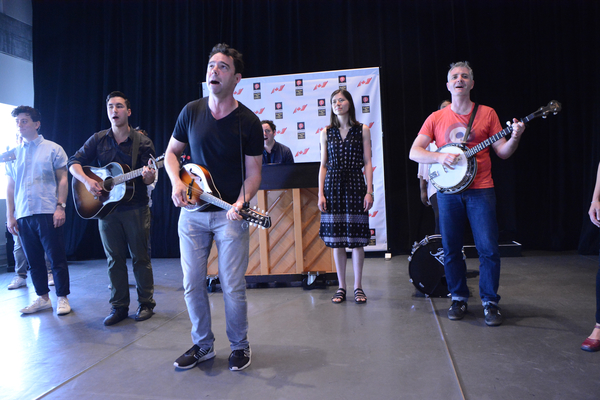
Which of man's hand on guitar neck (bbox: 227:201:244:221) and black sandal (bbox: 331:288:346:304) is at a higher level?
man's hand on guitar neck (bbox: 227:201:244:221)

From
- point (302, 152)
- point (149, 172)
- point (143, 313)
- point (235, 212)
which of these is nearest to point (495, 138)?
point (235, 212)

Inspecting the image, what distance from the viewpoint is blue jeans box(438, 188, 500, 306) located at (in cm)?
279

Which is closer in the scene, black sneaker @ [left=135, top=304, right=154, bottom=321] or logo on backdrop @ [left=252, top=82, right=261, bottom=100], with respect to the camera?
black sneaker @ [left=135, top=304, right=154, bottom=321]

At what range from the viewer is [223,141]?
7.20 feet

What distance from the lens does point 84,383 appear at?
2.14m

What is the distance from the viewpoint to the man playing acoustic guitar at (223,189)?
2180mm

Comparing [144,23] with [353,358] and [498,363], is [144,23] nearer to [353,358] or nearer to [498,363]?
[353,358]

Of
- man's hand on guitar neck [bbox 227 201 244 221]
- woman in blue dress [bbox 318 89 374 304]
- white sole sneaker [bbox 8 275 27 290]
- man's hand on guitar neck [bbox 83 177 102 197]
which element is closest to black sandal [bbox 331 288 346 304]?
woman in blue dress [bbox 318 89 374 304]

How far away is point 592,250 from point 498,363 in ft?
13.3

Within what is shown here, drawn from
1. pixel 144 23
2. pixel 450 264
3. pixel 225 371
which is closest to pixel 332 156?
pixel 450 264

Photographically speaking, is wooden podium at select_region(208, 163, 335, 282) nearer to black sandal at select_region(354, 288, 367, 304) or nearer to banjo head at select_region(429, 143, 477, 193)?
black sandal at select_region(354, 288, 367, 304)

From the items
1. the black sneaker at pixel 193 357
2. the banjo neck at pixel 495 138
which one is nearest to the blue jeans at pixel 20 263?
the black sneaker at pixel 193 357

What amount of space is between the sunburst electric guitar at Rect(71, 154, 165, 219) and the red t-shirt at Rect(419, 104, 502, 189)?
2.08 metres

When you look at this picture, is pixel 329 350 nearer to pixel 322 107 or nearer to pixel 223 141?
pixel 223 141
